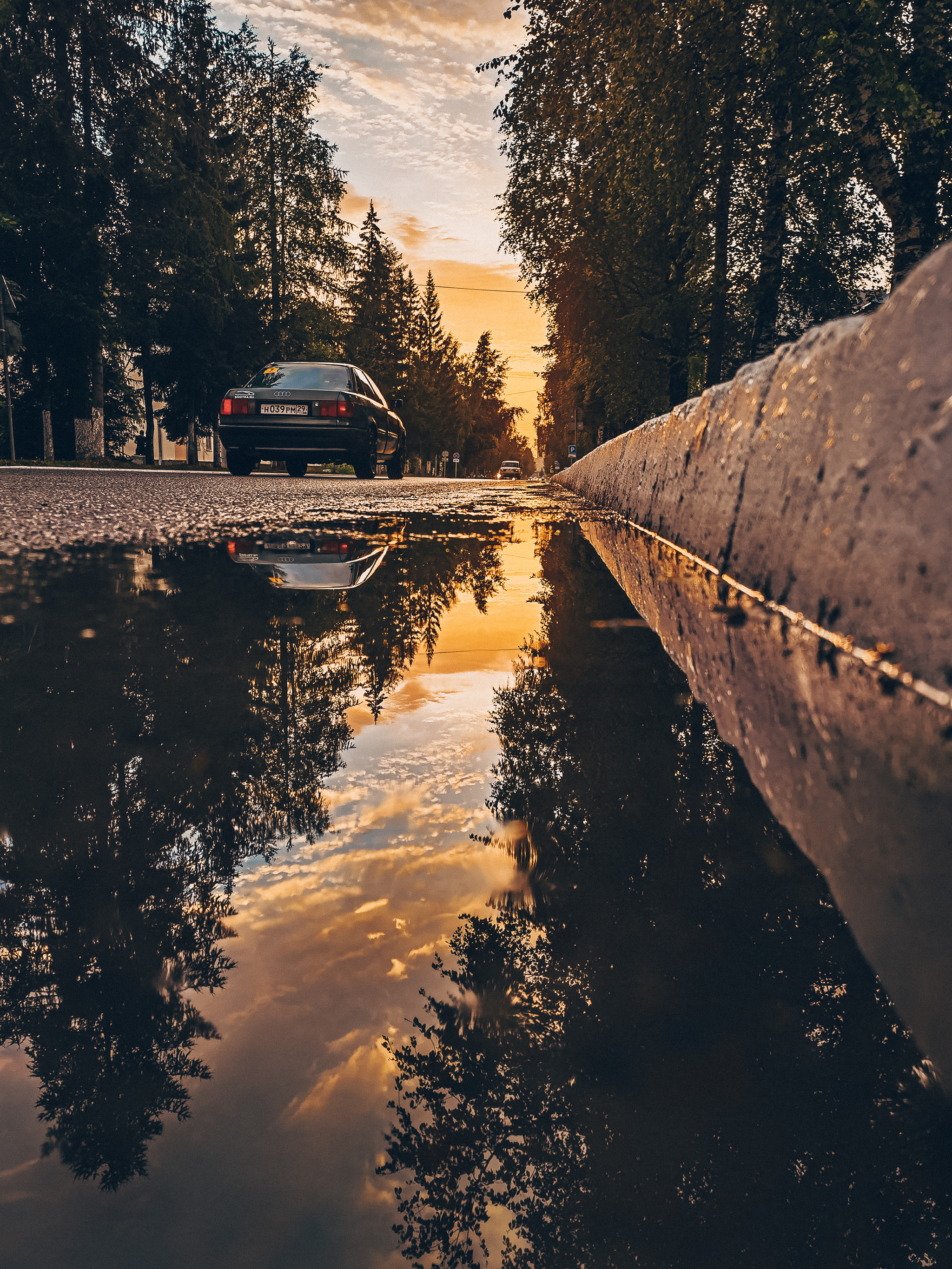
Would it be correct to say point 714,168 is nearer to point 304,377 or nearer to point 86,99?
point 304,377

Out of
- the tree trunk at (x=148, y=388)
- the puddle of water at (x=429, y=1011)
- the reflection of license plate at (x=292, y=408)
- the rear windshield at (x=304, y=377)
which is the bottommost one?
the puddle of water at (x=429, y=1011)

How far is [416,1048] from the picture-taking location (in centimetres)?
77

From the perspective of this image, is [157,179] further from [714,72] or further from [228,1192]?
[228,1192]

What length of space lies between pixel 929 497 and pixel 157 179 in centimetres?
2554

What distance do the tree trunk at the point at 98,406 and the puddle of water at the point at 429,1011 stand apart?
78.2ft

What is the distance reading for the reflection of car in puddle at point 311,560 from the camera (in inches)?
144

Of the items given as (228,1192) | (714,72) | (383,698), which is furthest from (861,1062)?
(714,72)

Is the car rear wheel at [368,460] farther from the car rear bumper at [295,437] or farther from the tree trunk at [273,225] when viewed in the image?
the tree trunk at [273,225]

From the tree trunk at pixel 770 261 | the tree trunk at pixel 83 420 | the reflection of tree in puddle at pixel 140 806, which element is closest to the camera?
the reflection of tree in puddle at pixel 140 806

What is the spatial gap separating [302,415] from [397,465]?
7691mm

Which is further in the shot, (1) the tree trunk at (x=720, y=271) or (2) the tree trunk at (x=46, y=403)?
(2) the tree trunk at (x=46, y=403)

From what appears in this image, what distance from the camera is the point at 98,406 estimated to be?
76.1 feet

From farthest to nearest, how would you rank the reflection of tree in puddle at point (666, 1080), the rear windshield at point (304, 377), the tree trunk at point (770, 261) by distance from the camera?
the tree trunk at point (770, 261), the rear windshield at point (304, 377), the reflection of tree in puddle at point (666, 1080)

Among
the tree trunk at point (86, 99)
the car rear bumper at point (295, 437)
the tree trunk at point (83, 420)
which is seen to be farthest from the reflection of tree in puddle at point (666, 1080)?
the tree trunk at point (86, 99)
